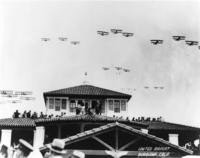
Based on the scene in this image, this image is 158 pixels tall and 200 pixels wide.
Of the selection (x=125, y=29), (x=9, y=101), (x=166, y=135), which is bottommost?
(x=166, y=135)

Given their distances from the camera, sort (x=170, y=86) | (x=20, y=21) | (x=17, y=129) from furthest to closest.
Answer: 1. (x=17, y=129)
2. (x=170, y=86)
3. (x=20, y=21)

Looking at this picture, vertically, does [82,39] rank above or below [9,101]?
above

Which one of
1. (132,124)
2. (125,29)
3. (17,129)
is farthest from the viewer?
(17,129)

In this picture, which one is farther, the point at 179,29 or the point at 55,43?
the point at 55,43

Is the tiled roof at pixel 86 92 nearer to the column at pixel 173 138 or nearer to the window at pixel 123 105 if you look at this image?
the window at pixel 123 105

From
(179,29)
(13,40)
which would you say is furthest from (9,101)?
(179,29)

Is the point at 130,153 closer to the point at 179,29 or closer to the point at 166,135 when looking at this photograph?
the point at 179,29

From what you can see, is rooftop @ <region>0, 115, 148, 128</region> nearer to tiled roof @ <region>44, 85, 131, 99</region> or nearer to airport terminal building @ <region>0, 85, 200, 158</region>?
airport terminal building @ <region>0, 85, 200, 158</region>

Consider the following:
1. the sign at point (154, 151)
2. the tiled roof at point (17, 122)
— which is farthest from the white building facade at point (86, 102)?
the sign at point (154, 151)
